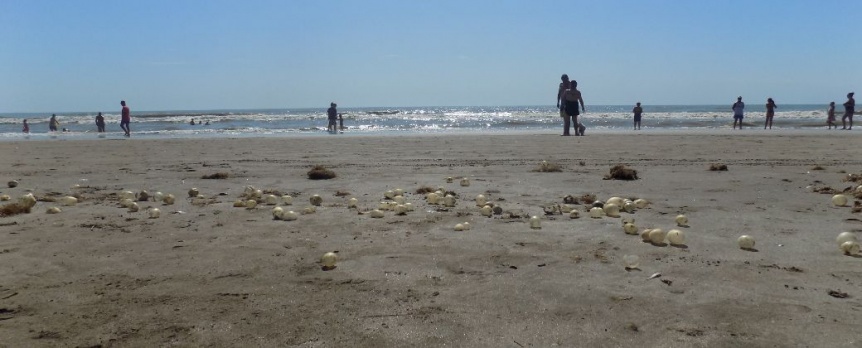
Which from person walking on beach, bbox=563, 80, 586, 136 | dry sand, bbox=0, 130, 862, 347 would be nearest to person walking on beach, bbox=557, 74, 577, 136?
person walking on beach, bbox=563, 80, 586, 136

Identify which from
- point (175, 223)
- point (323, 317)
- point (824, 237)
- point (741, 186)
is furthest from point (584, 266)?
point (741, 186)

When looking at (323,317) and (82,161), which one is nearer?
(323,317)

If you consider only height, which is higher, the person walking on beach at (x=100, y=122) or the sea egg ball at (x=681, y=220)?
the person walking on beach at (x=100, y=122)

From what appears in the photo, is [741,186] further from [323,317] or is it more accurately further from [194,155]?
[194,155]

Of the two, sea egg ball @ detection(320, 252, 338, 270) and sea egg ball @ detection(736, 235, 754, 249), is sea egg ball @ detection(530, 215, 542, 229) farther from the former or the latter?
sea egg ball @ detection(320, 252, 338, 270)

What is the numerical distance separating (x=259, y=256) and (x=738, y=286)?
3.06 m

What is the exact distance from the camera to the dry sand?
3.00m

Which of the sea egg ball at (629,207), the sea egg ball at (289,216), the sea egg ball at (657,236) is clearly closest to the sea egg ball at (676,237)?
the sea egg ball at (657,236)

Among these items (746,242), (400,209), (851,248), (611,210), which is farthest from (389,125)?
(851,248)

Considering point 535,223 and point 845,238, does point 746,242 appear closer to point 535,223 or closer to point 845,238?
point 845,238

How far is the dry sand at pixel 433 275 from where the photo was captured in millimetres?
3004

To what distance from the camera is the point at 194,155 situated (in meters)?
14.7

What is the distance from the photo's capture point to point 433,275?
12.8 ft

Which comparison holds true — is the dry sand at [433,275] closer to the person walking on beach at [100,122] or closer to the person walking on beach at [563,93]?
the person walking on beach at [563,93]
